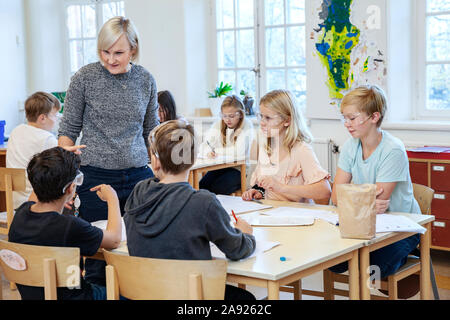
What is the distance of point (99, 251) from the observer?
2193mm

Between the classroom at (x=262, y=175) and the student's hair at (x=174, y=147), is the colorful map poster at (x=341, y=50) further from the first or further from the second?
the student's hair at (x=174, y=147)

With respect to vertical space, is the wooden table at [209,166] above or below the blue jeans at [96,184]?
below

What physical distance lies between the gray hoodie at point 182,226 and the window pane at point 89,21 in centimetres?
549

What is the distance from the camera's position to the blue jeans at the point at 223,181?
15.5ft

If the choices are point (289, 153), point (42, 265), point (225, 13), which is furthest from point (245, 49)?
point (42, 265)

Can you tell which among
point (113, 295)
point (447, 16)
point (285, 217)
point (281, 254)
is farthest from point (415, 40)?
point (113, 295)

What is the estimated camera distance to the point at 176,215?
188 cm

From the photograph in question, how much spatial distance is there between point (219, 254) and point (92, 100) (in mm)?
929

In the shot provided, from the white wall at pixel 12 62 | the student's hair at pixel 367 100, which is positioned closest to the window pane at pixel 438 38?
the student's hair at pixel 367 100

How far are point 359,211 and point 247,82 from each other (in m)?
3.98

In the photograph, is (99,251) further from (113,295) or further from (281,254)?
(281,254)

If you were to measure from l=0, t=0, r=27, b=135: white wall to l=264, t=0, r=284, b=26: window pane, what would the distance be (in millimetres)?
2922

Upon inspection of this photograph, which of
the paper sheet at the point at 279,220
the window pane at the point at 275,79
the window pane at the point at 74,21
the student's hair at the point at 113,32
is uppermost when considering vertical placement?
the window pane at the point at 74,21

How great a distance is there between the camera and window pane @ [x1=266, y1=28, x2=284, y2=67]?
225 inches
